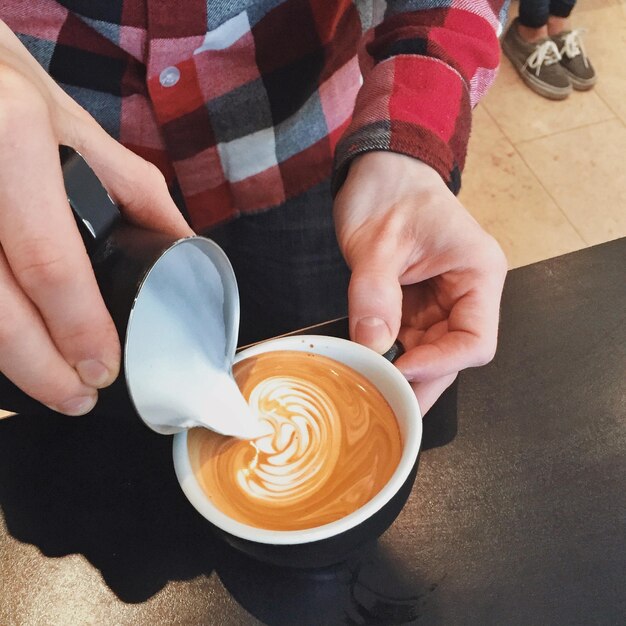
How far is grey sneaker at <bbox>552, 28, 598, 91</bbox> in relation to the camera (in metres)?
2.18

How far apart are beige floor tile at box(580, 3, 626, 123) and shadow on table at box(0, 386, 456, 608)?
183 centimetres

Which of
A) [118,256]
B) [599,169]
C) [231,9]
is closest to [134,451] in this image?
[118,256]

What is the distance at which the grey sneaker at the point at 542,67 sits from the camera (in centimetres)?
216

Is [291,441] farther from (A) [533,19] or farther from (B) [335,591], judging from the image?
(A) [533,19]

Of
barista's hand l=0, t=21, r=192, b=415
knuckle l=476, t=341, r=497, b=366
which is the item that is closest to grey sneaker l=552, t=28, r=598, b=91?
knuckle l=476, t=341, r=497, b=366

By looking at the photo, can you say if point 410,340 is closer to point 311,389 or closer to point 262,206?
point 311,389

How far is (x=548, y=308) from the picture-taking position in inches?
31.3

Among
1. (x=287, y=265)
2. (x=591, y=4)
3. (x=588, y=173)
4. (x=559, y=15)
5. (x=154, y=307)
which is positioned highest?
(x=154, y=307)

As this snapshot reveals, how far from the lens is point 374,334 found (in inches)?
27.1

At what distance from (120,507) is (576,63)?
2091 mm

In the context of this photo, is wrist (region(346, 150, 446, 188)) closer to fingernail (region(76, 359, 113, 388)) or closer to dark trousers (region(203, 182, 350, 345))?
dark trousers (region(203, 182, 350, 345))

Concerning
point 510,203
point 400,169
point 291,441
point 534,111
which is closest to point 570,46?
point 534,111

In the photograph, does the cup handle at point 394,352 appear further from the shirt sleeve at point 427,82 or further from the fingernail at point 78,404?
the fingernail at point 78,404

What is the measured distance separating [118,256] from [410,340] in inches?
16.5
